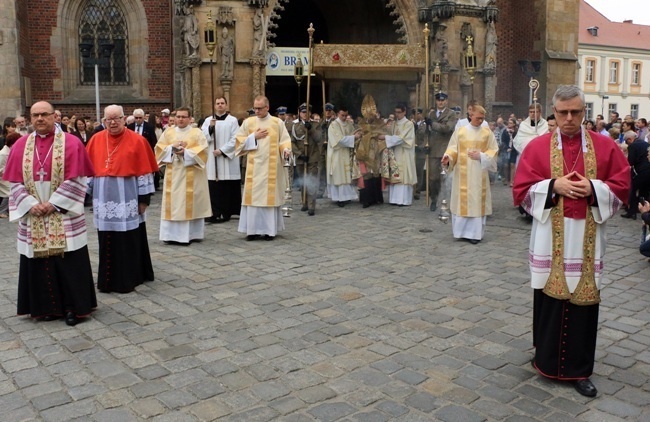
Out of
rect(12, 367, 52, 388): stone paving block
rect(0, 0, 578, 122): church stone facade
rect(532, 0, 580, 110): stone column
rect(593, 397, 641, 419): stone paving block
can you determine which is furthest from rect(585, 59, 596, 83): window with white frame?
rect(12, 367, 52, 388): stone paving block

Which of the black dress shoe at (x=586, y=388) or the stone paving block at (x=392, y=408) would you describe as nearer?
the stone paving block at (x=392, y=408)

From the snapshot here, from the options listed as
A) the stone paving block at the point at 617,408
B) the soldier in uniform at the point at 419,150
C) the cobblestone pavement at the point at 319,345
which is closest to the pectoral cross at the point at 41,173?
the cobblestone pavement at the point at 319,345

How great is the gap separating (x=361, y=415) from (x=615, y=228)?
7.89 m

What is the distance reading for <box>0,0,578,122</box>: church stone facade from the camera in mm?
15703

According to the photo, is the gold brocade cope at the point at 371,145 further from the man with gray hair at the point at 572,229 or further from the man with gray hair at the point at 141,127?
the man with gray hair at the point at 572,229

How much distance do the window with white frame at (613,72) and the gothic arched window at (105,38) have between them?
44.1m

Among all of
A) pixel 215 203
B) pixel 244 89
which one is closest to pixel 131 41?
pixel 244 89

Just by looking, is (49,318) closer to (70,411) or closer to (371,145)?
(70,411)

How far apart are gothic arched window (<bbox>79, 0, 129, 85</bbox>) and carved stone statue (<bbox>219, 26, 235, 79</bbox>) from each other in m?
3.61

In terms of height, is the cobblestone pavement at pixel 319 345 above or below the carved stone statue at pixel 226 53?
below

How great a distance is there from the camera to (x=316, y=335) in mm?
5148

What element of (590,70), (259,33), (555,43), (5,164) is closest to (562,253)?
(5,164)

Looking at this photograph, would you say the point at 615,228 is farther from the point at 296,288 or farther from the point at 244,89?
the point at 244,89

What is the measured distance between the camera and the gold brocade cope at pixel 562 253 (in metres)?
4.11
